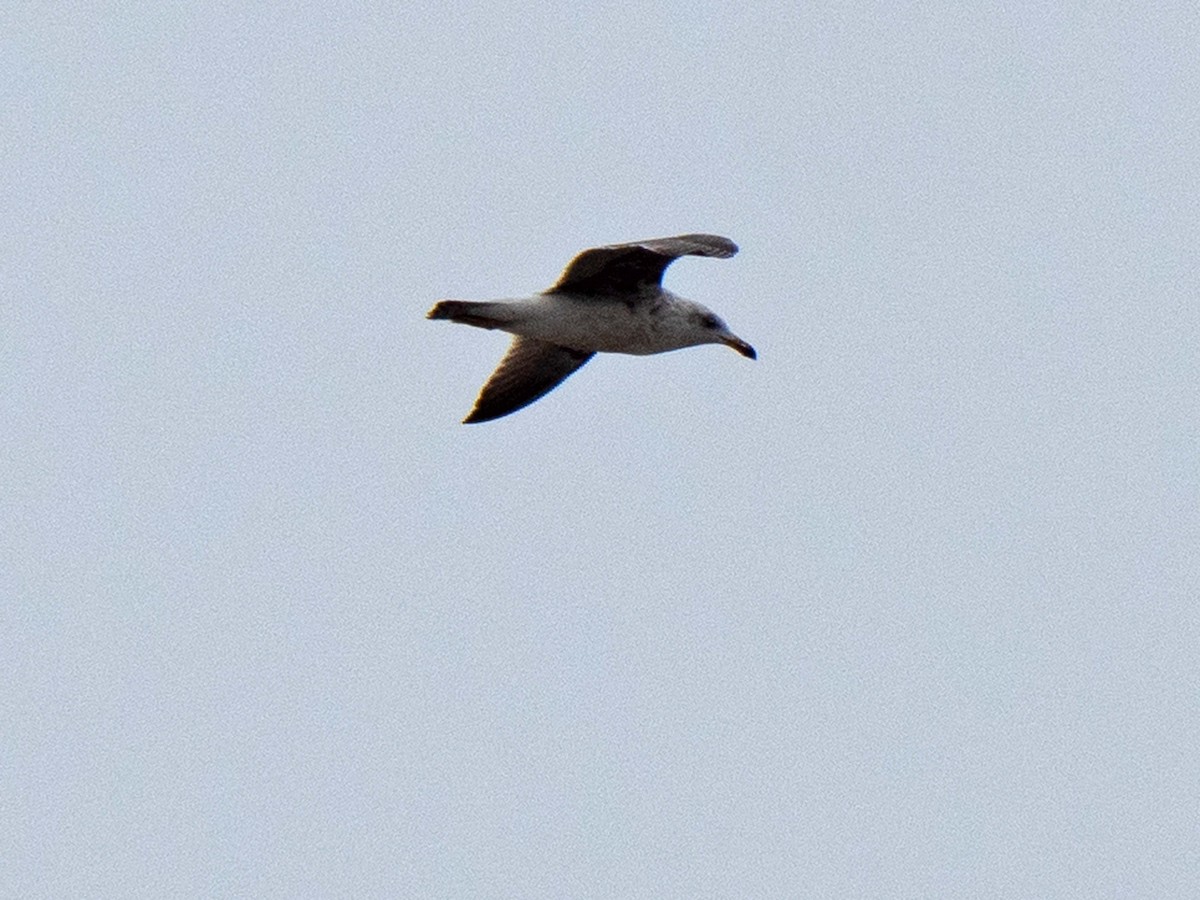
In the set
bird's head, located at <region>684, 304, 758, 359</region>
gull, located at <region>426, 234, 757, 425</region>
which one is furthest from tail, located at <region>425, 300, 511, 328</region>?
bird's head, located at <region>684, 304, 758, 359</region>

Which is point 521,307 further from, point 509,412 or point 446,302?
point 509,412

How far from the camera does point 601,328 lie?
16750 millimetres

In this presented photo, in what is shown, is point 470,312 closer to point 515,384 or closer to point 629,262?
point 629,262

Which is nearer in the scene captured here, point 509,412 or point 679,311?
point 679,311

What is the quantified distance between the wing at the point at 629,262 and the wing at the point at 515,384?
1.80 metres

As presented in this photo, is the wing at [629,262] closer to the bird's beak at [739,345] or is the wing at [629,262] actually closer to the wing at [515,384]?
the bird's beak at [739,345]

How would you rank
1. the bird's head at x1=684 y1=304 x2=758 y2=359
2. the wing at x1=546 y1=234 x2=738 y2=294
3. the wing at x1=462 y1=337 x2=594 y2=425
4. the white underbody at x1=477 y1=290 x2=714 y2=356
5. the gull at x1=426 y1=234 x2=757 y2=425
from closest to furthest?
the wing at x1=546 y1=234 x2=738 y2=294, the gull at x1=426 y1=234 x2=757 y2=425, the white underbody at x1=477 y1=290 x2=714 y2=356, the bird's head at x1=684 y1=304 x2=758 y2=359, the wing at x1=462 y1=337 x2=594 y2=425

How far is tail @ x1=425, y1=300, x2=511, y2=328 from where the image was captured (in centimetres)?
1634

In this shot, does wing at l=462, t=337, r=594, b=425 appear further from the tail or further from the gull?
the tail

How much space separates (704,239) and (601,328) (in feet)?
2.96

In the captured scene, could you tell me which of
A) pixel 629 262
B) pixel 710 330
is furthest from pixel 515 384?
pixel 629 262

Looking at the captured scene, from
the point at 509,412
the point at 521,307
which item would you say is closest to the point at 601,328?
the point at 521,307

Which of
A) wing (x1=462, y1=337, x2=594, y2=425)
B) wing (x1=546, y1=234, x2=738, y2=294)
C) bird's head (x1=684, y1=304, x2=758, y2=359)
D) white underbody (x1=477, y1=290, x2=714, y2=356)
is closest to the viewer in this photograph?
wing (x1=546, y1=234, x2=738, y2=294)

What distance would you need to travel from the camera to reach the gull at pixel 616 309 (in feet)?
53.4
